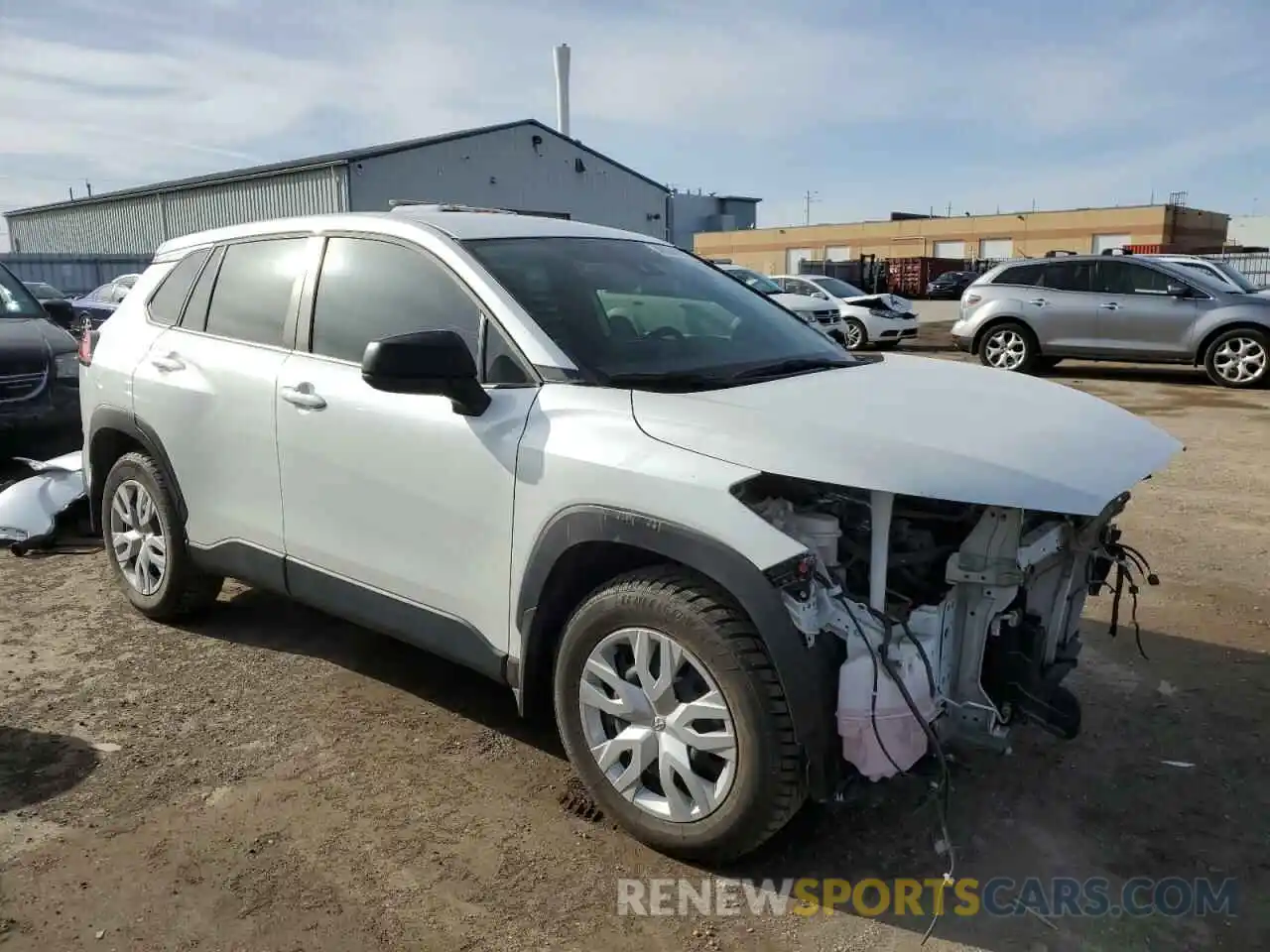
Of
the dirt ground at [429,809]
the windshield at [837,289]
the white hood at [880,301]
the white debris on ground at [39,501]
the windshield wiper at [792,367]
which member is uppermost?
the windshield at [837,289]

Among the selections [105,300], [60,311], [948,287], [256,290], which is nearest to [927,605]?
[256,290]

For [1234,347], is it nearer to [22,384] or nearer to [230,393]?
[230,393]

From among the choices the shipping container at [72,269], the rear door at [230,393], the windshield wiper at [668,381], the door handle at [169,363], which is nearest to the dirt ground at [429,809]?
the rear door at [230,393]

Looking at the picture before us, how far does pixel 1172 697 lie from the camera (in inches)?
157

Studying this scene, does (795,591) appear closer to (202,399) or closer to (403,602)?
(403,602)

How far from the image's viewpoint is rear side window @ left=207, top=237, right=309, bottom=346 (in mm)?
3959

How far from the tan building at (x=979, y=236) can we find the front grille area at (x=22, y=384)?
51049 mm

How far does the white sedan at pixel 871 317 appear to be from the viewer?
60.4 feet

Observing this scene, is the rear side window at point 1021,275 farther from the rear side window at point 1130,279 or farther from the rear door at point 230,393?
the rear door at point 230,393

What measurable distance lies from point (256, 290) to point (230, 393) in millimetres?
454

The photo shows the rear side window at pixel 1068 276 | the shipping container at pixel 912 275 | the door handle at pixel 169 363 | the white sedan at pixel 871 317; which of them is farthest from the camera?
the shipping container at pixel 912 275

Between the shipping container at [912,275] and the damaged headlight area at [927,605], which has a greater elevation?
the shipping container at [912,275]

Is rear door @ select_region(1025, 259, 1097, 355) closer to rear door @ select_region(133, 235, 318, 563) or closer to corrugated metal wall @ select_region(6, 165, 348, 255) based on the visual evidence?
rear door @ select_region(133, 235, 318, 563)

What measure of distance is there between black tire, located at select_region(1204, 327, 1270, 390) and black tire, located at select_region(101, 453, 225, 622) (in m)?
12.5
